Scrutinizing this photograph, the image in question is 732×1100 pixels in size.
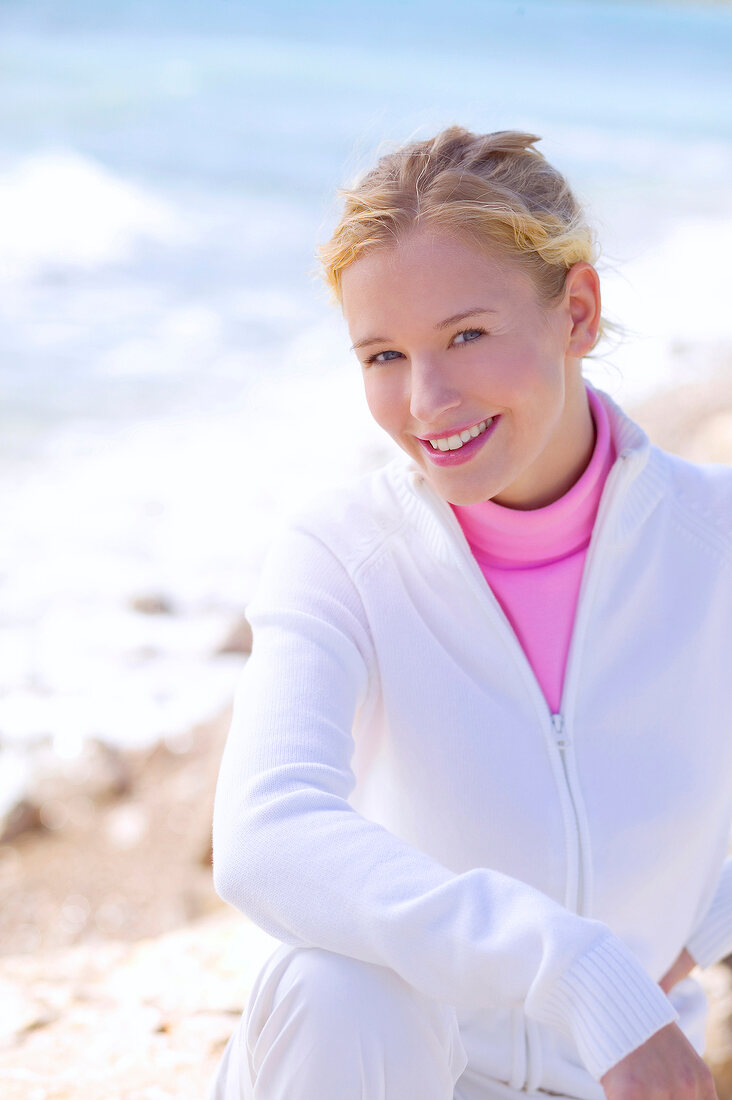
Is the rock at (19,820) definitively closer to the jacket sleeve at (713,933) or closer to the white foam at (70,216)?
the jacket sleeve at (713,933)

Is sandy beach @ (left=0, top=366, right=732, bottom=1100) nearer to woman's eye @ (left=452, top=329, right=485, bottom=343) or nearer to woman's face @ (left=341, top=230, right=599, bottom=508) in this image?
woman's face @ (left=341, top=230, right=599, bottom=508)

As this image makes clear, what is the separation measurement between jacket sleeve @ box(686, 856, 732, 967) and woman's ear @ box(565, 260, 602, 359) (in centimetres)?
82

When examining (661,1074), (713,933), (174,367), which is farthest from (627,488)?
(174,367)

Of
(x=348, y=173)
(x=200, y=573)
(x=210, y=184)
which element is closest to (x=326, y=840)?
(x=348, y=173)

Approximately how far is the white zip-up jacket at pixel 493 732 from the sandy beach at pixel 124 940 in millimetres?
680

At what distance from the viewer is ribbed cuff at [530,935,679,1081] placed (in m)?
1.16

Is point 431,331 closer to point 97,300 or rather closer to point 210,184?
point 97,300

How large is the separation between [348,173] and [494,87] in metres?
21.1

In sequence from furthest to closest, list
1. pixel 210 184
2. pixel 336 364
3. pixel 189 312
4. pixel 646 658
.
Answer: pixel 210 184 → pixel 189 312 → pixel 336 364 → pixel 646 658

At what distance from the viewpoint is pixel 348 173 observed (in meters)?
1.66

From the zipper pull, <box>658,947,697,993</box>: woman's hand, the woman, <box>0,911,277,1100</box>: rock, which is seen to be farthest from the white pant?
<box>0,911,277,1100</box>: rock

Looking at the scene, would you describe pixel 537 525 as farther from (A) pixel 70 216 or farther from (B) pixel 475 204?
(A) pixel 70 216

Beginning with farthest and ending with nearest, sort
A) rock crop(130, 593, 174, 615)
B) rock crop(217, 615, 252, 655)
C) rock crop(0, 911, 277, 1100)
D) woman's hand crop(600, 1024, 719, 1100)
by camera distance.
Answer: rock crop(130, 593, 174, 615) → rock crop(217, 615, 252, 655) → rock crop(0, 911, 277, 1100) → woman's hand crop(600, 1024, 719, 1100)

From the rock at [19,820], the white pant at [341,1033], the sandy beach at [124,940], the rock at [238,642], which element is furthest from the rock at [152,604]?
the white pant at [341,1033]
